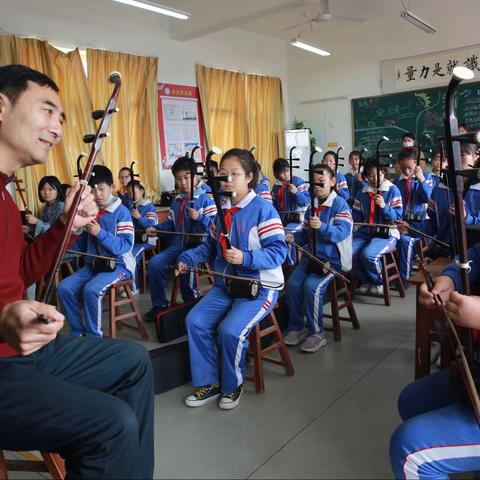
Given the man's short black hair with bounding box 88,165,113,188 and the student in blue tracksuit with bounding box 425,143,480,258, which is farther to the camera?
the man's short black hair with bounding box 88,165,113,188

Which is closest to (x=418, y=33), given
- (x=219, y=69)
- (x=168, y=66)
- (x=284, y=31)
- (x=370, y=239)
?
(x=284, y=31)

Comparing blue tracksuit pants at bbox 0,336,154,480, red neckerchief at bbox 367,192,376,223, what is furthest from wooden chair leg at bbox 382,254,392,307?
blue tracksuit pants at bbox 0,336,154,480

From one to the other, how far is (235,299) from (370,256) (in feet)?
5.52

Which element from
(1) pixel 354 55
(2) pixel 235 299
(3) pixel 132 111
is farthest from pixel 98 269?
(1) pixel 354 55

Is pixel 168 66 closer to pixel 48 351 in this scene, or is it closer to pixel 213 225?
pixel 213 225

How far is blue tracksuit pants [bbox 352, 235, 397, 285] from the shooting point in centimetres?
366

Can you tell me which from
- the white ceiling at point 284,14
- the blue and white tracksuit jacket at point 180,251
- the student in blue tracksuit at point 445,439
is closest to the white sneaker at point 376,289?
the blue and white tracksuit jacket at point 180,251

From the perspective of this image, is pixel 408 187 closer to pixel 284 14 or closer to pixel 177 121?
pixel 177 121

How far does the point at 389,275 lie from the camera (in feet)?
13.1

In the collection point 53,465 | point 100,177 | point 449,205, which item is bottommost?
point 53,465

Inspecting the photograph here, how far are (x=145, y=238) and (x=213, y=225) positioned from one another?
1.63 meters

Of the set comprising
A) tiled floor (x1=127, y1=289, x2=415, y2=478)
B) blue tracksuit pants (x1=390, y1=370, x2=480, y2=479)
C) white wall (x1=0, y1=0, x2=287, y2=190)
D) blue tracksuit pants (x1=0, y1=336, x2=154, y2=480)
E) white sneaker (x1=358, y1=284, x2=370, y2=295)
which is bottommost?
tiled floor (x1=127, y1=289, x2=415, y2=478)

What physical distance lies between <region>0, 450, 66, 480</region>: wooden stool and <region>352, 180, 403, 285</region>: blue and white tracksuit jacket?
2918 mm

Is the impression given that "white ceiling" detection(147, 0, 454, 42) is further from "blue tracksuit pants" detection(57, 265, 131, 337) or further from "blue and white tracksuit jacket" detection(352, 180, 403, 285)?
"blue tracksuit pants" detection(57, 265, 131, 337)
